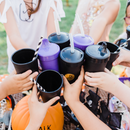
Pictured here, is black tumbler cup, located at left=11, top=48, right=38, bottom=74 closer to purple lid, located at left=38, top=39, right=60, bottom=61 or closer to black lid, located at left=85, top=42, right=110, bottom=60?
purple lid, located at left=38, top=39, right=60, bottom=61

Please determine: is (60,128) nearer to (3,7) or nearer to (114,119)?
(114,119)

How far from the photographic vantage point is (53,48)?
26.7 inches

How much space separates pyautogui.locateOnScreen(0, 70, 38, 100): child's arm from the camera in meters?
0.69

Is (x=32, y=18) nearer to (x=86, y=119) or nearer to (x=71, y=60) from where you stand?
(x=71, y=60)

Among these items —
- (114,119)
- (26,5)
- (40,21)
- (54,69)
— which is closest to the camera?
(54,69)

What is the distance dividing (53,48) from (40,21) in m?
0.75

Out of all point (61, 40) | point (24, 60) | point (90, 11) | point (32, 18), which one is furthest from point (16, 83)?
point (90, 11)

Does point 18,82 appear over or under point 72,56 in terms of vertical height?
under

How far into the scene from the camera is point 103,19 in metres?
1.16

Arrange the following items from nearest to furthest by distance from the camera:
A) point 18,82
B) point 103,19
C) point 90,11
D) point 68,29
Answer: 1. point 18,82
2. point 103,19
3. point 90,11
4. point 68,29

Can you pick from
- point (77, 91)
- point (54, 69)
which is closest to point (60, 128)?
point (77, 91)

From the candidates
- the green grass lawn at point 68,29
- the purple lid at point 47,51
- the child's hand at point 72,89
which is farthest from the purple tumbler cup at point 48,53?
the green grass lawn at point 68,29

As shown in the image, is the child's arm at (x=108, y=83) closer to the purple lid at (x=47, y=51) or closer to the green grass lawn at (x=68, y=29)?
the purple lid at (x=47, y=51)

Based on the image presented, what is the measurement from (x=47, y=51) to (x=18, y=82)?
0.88ft
